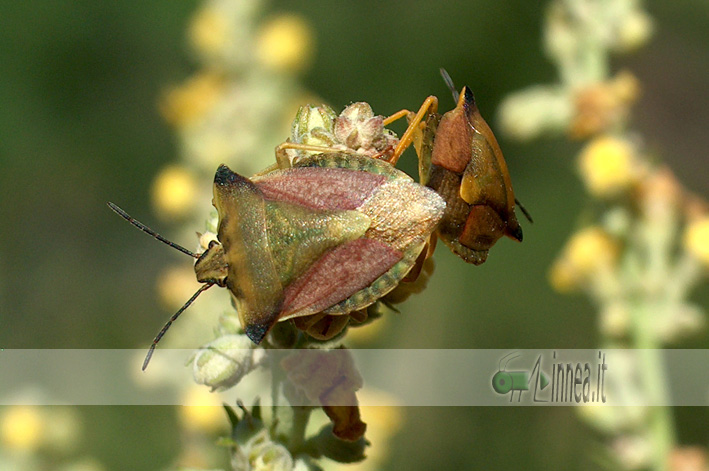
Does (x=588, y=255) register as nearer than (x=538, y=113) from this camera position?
Yes

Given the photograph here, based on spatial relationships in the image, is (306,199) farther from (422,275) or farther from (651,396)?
(651,396)

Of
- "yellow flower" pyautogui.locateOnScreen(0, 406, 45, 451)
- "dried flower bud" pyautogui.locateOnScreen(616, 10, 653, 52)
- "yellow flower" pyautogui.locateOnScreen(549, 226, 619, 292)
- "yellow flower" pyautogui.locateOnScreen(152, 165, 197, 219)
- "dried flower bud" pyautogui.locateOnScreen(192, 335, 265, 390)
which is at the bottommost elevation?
"yellow flower" pyautogui.locateOnScreen(0, 406, 45, 451)

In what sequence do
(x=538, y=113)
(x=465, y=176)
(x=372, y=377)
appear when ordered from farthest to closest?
(x=372, y=377) → (x=538, y=113) → (x=465, y=176)

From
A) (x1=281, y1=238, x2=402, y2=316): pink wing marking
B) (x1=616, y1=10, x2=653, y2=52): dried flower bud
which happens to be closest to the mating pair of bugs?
(x1=281, y1=238, x2=402, y2=316): pink wing marking

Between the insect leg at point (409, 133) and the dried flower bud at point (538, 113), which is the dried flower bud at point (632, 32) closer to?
the dried flower bud at point (538, 113)

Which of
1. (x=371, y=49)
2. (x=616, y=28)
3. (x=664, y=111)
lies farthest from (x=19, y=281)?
(x=664, y=111)

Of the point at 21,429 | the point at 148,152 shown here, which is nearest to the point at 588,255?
the point at 21,429

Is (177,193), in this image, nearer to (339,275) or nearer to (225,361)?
(225,361)

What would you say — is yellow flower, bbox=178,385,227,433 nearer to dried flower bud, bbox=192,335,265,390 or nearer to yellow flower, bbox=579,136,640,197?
dried flower bud, bbox=192,335,265,390
